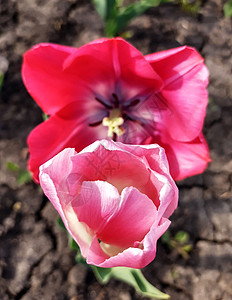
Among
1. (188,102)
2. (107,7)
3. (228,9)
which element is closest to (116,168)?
(188,102)

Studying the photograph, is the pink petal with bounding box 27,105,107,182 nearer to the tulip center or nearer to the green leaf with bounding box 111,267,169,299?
the tulip center

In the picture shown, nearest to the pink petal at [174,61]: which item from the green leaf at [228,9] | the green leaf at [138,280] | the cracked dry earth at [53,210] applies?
the green leaf at [138,280]

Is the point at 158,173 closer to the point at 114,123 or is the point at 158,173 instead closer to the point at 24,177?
the point at 114,123

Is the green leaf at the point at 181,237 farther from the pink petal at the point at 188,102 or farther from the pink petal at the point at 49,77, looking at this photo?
the pink petal at the point at 49,77

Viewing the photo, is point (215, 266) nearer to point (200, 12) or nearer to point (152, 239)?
point (152, 239)

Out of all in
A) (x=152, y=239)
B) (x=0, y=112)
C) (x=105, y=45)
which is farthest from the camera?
(x=0, y=112)

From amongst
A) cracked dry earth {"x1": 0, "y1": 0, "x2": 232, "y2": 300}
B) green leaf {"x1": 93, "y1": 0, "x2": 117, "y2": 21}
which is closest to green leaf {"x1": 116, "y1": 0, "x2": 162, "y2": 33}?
green leaf {"x1": 93, "y1": 0, "x2": 117, "y2": 21}

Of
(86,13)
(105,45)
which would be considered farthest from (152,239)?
(86,13)
